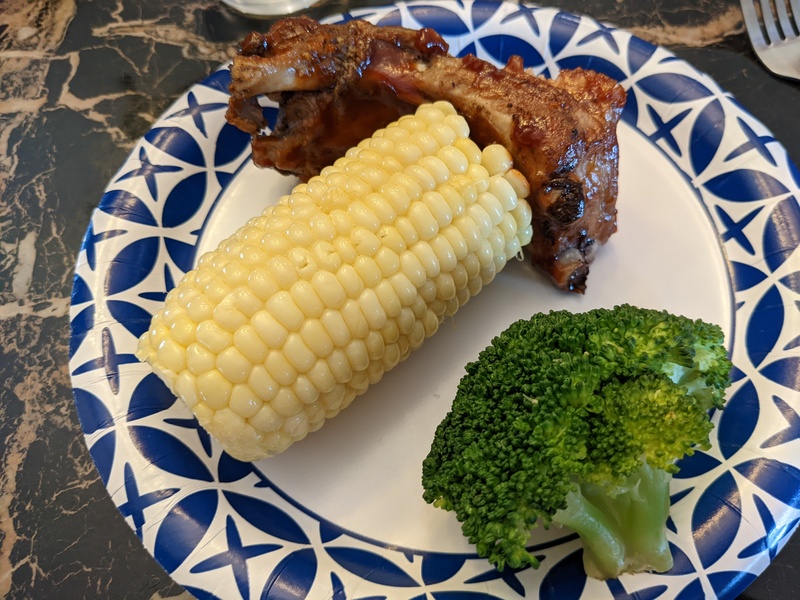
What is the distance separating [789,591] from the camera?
1.63m

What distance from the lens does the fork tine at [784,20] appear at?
A: 97.2 inches

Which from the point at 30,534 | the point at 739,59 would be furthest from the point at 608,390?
the point at 739,59

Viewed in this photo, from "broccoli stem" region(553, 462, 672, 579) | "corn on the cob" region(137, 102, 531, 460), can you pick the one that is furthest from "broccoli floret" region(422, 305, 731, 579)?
"corn on the cob" region(137, 102, 531, 460)

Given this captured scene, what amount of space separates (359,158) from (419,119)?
22 centimetres

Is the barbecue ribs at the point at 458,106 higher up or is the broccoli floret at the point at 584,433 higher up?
the barbecue ribs at the point at 458,106

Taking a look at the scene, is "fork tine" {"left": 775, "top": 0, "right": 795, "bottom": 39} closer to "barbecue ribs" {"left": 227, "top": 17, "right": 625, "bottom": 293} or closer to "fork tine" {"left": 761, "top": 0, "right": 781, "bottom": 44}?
"fork tine" {"left": 761, "top": 0, "right": 781, "bottom": 44}

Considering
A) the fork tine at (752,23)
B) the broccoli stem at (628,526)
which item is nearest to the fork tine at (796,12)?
the fork tine at (752,23)

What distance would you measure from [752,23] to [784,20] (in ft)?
0.39

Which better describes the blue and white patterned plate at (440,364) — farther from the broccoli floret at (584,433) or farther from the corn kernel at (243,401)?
the corn kernel at (243,401)

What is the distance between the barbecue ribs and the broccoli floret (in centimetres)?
37

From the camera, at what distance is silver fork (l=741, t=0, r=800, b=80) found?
2443 mm

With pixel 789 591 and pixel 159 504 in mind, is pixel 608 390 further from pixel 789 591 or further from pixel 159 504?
pixel 159 504

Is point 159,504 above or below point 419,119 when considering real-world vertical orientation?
below

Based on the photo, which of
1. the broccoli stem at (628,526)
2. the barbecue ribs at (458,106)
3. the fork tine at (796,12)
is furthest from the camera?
the fork tine at (796,12)
